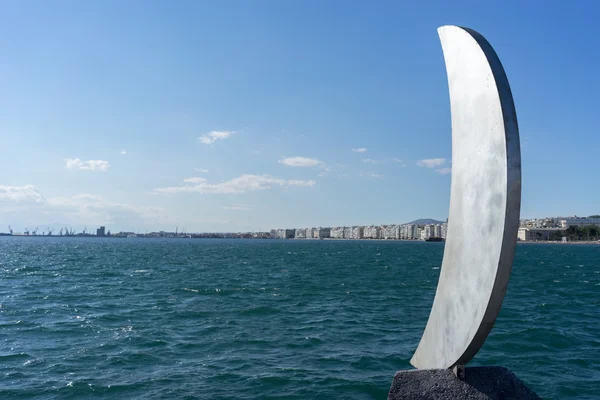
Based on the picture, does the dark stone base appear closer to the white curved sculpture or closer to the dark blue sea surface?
the white curved sculpture

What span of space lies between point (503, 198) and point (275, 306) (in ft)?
68.3

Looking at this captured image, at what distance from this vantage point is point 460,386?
16.7ft

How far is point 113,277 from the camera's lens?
40.8m

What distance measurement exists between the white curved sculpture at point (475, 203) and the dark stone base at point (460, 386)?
0.20 meters

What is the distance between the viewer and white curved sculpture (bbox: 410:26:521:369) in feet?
15.2

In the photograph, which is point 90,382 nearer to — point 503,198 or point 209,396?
point 209,396

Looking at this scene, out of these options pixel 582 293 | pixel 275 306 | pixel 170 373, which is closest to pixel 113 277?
pixel 275 306

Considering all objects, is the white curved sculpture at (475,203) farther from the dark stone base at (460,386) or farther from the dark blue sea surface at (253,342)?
the dark blue sea surface at (253,342)

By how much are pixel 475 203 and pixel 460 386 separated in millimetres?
1828

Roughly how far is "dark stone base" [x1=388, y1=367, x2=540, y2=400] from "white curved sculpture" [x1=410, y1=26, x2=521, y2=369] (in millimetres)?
204

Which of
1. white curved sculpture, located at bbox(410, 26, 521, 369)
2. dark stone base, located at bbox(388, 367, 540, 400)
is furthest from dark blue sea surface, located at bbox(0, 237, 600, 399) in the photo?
white curved sculpture, located at bbox(410, 26, 521, 369)

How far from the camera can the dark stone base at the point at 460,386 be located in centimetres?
507

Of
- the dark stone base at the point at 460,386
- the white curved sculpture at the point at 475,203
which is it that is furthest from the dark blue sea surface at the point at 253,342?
the white curved sculpture at the point at 475,203

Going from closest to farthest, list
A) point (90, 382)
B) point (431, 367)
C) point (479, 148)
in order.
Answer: point (479, 148), point (431, 367), point (90, 382)
